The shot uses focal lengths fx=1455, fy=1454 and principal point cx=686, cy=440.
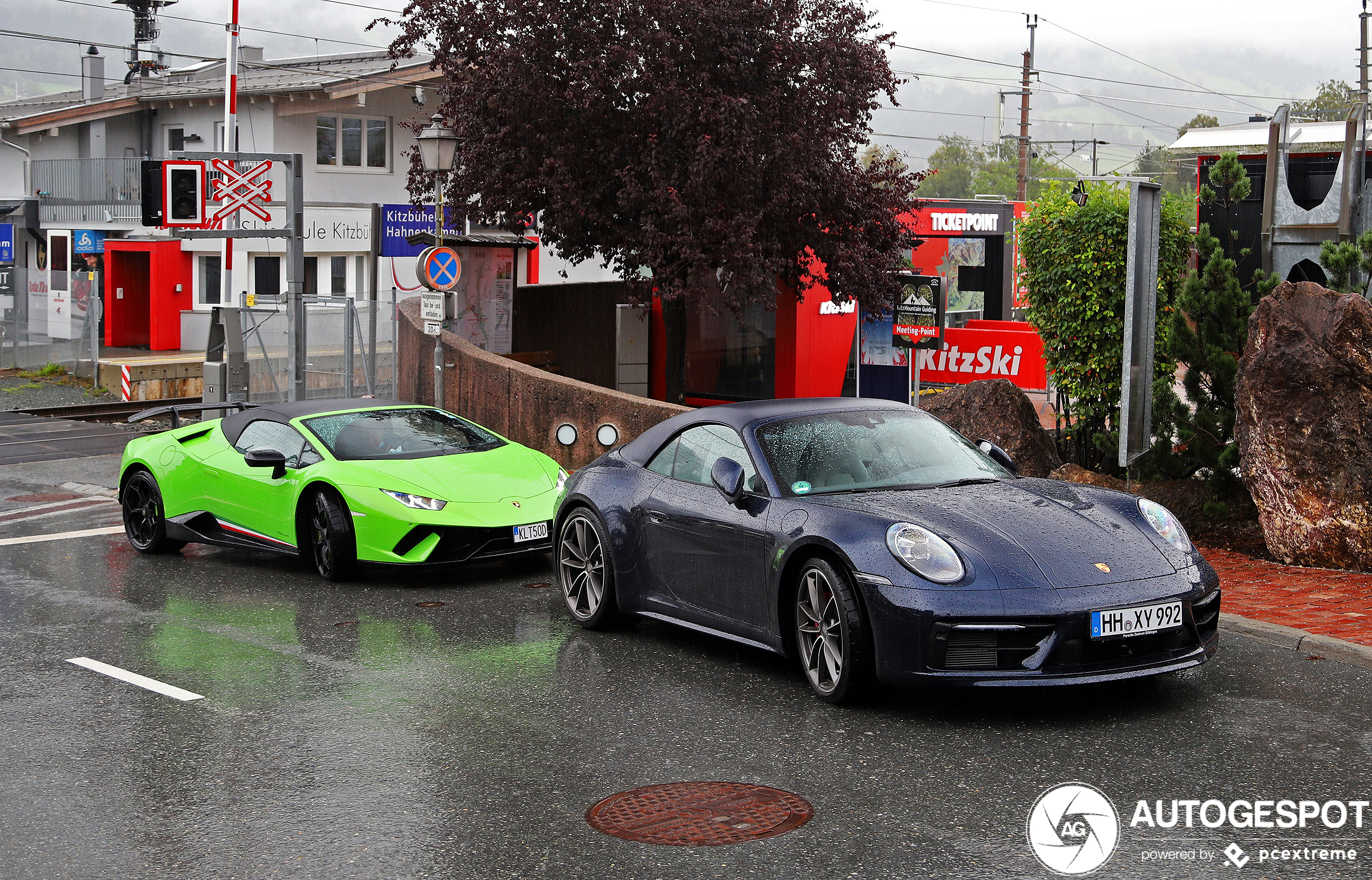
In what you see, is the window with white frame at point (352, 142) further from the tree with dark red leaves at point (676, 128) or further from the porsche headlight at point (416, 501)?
the porsche headlight at point (416, 501)

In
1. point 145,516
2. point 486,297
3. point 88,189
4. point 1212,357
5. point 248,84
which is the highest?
point 248,84

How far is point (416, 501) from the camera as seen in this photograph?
10070mm

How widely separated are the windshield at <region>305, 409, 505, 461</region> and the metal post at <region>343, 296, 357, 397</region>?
9989 mm

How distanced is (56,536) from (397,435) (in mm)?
3772

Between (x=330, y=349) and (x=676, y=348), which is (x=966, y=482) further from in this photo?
(x=330, y=349)

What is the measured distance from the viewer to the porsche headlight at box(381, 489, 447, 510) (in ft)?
32.9

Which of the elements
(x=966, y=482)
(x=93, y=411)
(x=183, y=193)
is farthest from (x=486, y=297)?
(x=966, y=482)

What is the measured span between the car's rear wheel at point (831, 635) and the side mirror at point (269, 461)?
504cm

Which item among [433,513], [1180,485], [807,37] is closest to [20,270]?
[807,37]

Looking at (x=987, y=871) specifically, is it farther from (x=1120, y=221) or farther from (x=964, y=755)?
(x=1120, y=221)

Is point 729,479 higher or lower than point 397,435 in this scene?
higher

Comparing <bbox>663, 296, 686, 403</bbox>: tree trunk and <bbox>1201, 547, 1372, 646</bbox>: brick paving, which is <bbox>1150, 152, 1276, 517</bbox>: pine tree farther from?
<bbox>663, 296, 686, 403</bbox>: tree trunk

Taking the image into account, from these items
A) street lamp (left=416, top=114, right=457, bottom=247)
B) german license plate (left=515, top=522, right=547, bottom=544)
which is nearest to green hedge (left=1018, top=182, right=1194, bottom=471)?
german license plate (left=515, top=522, right=547, bottom=544)

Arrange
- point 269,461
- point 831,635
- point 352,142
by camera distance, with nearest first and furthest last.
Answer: point 831,635
point 269,461
point 352,142
